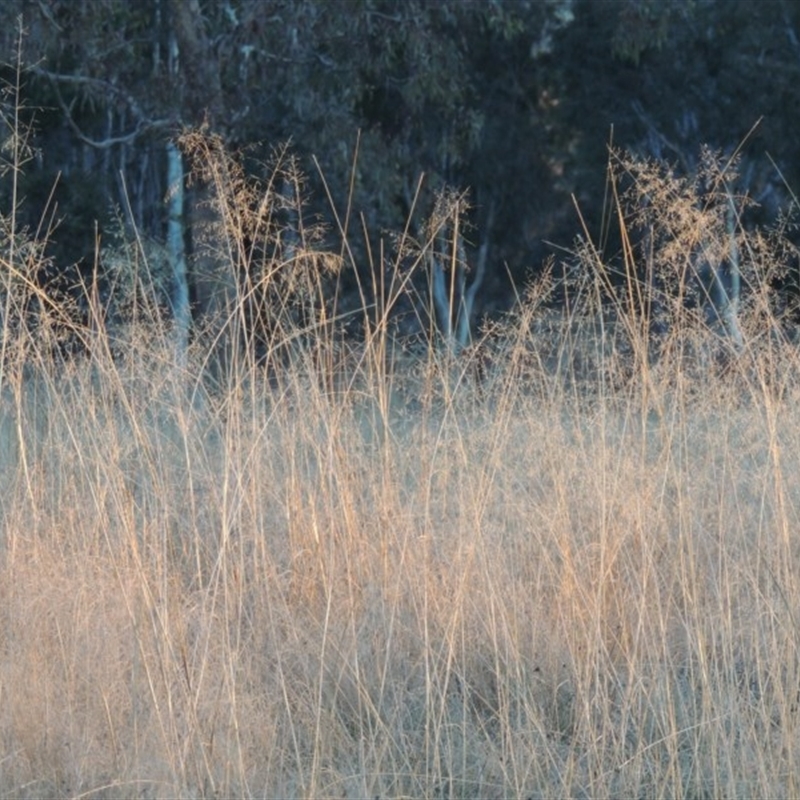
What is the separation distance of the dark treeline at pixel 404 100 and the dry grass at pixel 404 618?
3.36 meters

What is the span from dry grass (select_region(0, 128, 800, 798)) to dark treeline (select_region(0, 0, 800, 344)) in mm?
3365

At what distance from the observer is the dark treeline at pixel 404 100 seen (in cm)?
1096

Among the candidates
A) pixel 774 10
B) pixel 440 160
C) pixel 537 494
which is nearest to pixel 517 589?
pixel 537 494

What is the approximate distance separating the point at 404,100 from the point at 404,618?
30.4ft

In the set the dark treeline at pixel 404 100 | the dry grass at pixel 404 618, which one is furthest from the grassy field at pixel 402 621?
the dark treeline at pixel 404 100

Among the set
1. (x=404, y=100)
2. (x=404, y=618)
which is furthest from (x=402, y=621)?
(x=404, y=100)

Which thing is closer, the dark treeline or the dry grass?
the dry grass

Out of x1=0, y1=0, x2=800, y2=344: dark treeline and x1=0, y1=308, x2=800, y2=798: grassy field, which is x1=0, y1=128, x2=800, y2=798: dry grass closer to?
x1=0, y1=308, x2=800, y2=798: grassy field

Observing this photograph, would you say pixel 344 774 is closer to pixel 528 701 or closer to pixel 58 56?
pixel 528 701

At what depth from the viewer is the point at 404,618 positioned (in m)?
3.61

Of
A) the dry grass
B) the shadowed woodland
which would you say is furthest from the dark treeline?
the dry grass

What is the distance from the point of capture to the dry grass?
9.48 feet

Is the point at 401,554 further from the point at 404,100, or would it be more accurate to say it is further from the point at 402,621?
the point at 404,100

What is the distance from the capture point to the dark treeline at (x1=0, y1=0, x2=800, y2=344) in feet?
36.0
